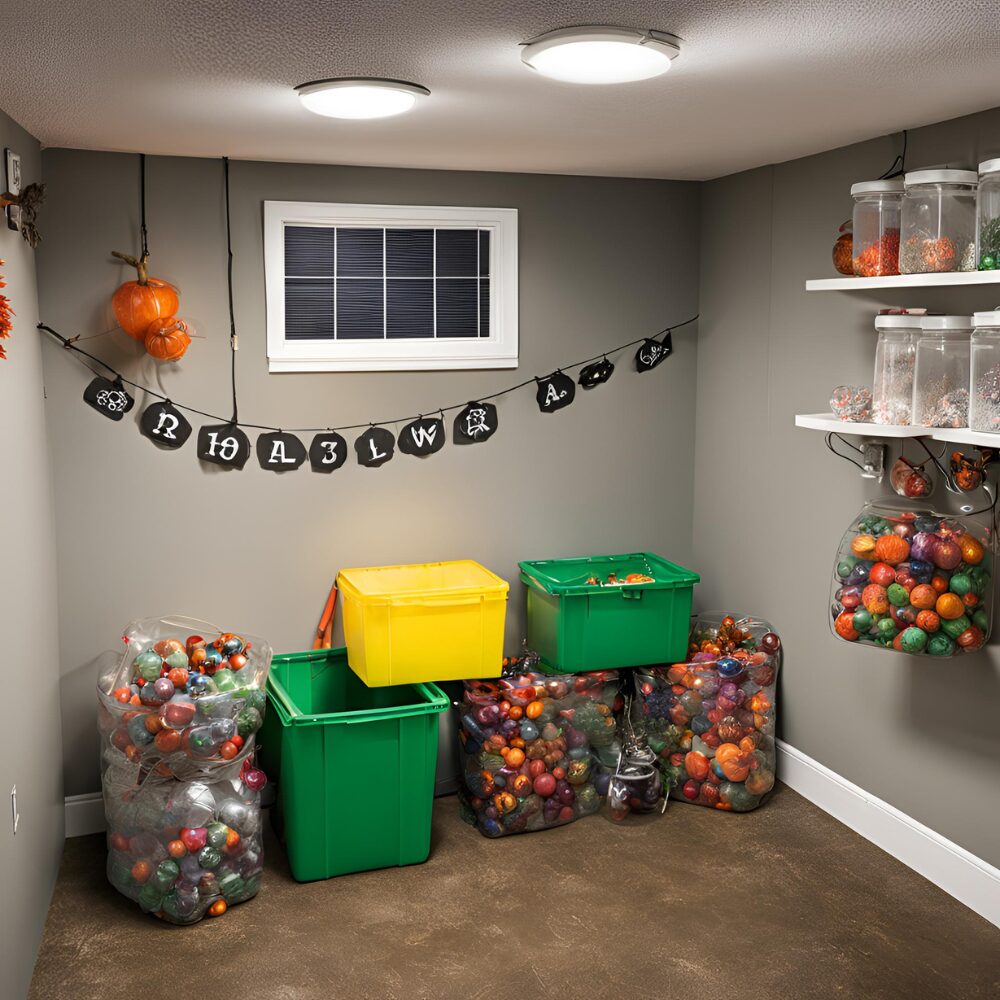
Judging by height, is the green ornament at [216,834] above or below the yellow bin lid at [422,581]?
below

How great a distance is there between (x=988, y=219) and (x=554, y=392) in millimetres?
1788

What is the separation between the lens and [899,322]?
10.2ft

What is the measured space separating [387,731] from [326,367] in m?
1.32

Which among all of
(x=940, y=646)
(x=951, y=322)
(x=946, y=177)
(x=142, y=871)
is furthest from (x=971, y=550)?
(x=142, y=871)

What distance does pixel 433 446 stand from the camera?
413 cm

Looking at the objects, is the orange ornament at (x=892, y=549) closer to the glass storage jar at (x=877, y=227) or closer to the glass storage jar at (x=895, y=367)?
the glass storage jar at (x=895, y=367)

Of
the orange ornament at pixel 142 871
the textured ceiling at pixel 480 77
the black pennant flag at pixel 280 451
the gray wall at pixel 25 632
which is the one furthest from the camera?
the black pennant flag at pixel 280 451

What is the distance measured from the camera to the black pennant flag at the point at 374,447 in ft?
13.2

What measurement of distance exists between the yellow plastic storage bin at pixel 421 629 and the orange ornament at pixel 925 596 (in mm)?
1337

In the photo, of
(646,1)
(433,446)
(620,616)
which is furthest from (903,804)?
(646,1)

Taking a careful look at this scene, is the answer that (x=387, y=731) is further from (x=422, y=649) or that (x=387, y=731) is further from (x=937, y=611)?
(x=937, y=611)

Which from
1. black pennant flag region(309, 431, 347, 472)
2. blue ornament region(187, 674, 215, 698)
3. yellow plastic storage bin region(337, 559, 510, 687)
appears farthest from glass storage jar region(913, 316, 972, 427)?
blue ornament region(187, 674, 215, 698)

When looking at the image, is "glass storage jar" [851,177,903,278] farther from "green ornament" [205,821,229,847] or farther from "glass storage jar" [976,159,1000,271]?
"green ornament" [205,821,229,847]

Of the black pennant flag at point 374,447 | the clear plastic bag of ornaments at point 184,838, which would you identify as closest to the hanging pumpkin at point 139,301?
the black pennant flag at point 374,447
